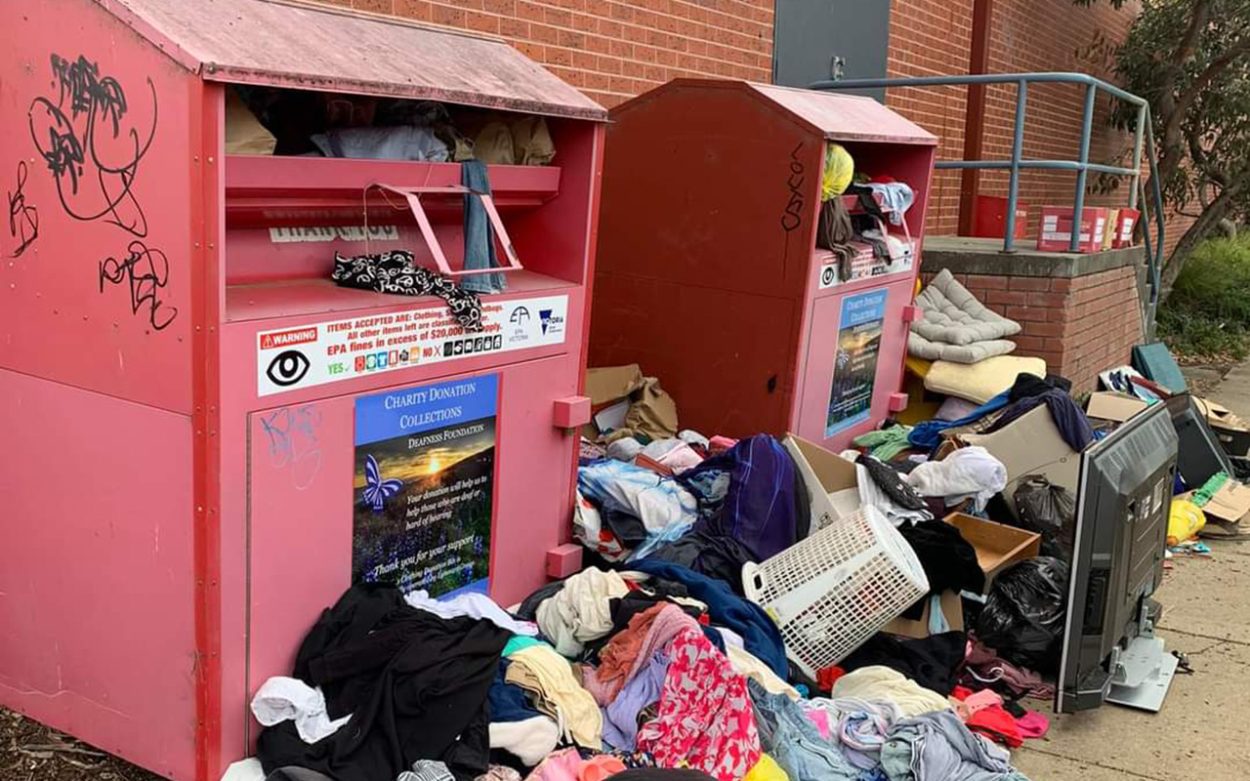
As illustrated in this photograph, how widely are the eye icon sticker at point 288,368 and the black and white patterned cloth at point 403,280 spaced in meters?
0.41

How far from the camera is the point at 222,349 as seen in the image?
105 inches

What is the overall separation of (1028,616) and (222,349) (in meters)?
3.05

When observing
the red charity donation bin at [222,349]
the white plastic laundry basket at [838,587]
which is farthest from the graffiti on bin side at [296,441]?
the white plastic laundry basket at [838,587]

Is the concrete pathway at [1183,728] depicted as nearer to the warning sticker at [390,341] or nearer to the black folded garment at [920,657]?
the black folded garment at [920,657]

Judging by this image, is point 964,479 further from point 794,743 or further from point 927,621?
point 794,743

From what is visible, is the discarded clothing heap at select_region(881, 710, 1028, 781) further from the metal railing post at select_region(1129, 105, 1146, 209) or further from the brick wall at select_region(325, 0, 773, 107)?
the metal railing post at select_region(1129, 105, 1146, 209)

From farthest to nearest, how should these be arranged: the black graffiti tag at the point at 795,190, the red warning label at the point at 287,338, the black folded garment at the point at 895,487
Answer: the black graffiti tag at the point at 795,190 < the black folded garment at the point at 895,487 < the red warning label at the point at 287,338

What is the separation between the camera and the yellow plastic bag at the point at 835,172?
522cm

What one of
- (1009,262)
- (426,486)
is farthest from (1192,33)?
(426,486)

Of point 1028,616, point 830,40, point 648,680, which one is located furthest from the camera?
point 830,40

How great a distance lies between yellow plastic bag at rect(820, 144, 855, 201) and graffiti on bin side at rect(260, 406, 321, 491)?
2922 millimetres

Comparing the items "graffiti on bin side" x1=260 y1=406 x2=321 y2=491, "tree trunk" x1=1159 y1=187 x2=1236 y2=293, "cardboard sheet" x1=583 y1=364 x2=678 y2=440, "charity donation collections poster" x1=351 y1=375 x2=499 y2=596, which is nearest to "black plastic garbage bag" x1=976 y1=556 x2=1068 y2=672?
"cardboard sheet" x1=583 y1=364 x2=678 y2=440

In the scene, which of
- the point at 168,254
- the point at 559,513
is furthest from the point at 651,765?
the point at 168,254

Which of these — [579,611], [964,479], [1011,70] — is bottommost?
[579,611]
